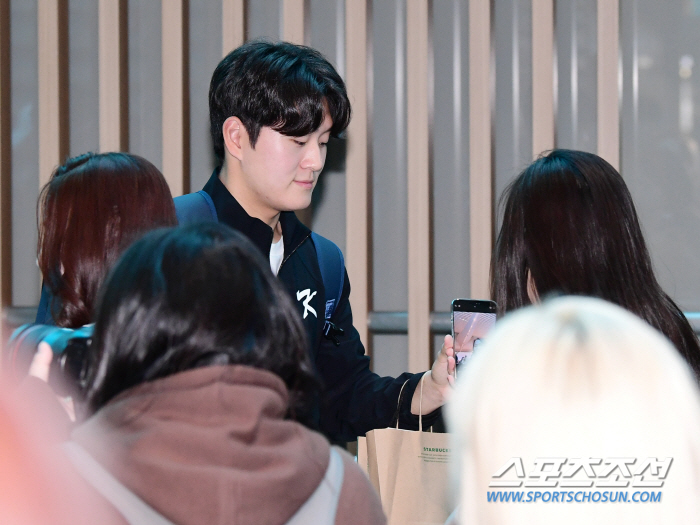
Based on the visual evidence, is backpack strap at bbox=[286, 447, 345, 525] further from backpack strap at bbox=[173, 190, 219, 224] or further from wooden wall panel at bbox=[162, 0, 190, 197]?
wooden wall panel at bbox=[162, 0, 190, 197]

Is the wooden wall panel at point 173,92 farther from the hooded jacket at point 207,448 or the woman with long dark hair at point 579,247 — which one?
the hooded jacket at point 207,448

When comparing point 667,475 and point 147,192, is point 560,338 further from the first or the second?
point 147,192

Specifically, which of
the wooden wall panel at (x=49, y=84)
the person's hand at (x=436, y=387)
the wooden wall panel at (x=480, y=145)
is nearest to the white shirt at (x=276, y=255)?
the person's hand at (x=436, y=387)

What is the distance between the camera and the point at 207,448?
A: 2.76 feet

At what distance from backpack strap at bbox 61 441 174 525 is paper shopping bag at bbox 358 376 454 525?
99cm

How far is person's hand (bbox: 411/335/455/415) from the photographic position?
181 cm

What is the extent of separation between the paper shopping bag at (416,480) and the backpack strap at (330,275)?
44cm

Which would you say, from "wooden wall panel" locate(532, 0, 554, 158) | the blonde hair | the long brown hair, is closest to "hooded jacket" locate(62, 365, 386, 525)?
the blonde hair

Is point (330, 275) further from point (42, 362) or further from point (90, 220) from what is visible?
point (42, 362)

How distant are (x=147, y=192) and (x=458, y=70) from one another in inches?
63.5

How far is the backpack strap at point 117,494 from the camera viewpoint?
83cm

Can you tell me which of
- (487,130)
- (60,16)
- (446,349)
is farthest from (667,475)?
(60,16)

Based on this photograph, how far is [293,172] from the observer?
1937mm

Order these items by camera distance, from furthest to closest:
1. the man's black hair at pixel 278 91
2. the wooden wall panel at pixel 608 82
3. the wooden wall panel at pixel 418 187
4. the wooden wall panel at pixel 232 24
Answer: the wooden wall panel at pixel 232 24 < the wooden wall panel at pixel 418 187 < the wooden wall panel at pixel 608 82 < the man's black hair at pixel 278 91
